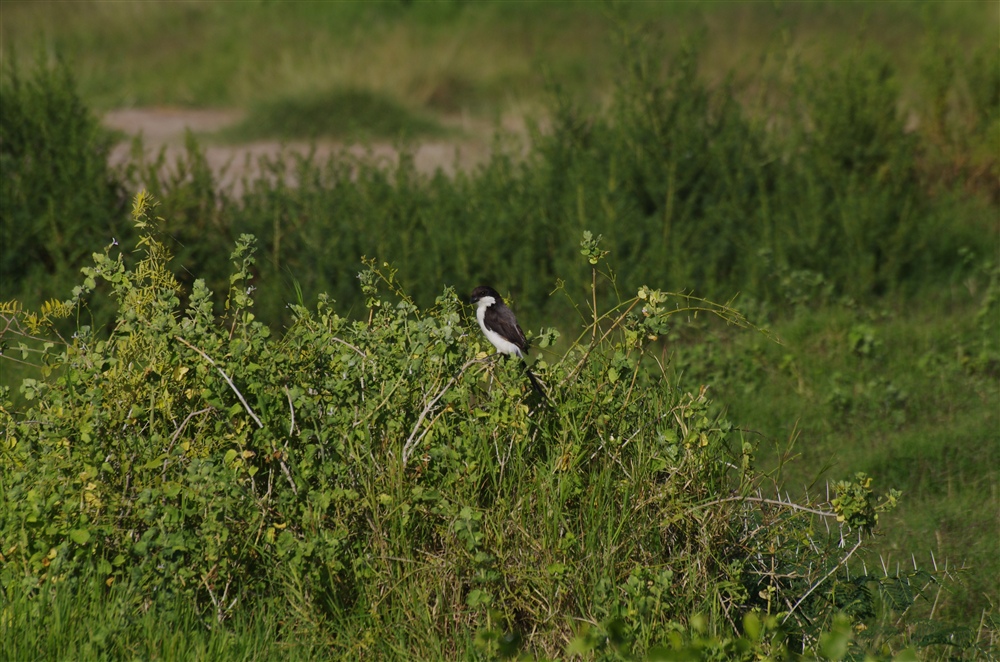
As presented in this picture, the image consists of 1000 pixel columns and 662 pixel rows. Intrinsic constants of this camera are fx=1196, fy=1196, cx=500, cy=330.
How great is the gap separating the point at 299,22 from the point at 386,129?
26.5 ft

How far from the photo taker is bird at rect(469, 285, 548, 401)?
507 centimetres

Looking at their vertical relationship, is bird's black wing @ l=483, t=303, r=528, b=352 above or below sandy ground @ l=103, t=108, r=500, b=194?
above

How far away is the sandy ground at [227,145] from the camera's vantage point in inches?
479

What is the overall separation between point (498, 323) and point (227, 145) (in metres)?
8.71

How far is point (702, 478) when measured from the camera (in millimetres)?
3793

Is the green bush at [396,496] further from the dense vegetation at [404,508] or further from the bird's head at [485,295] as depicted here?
the bird's head at [485,295]

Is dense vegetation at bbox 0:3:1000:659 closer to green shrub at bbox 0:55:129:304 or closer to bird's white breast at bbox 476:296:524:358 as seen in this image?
bird's white breast at bbox 476:296:524:358

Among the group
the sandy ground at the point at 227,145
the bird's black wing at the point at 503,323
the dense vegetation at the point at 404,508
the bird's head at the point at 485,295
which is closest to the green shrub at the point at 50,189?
the sandy ground at the point at 227,145

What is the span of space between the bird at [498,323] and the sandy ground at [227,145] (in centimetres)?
586

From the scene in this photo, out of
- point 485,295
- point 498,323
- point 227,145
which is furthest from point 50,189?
point 227,145

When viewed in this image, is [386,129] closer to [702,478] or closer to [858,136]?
[858,136]

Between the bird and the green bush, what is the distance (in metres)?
1.03

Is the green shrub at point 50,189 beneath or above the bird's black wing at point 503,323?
beneath

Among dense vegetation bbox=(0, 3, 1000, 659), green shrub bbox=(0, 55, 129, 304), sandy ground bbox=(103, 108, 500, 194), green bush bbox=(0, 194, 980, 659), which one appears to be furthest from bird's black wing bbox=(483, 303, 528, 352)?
sandy ground bbox=(103, 108, 500, 194)
